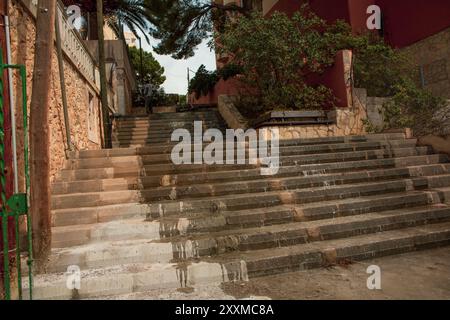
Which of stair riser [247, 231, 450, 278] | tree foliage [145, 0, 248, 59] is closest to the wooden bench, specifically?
stair riser [247, 231, 450, 278]

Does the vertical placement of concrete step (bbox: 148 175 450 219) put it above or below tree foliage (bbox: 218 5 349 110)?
below

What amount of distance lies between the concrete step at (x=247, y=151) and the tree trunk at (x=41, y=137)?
256cm

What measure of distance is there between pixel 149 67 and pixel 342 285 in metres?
36.9

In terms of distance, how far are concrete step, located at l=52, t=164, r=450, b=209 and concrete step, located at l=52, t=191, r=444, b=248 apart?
1.78ft

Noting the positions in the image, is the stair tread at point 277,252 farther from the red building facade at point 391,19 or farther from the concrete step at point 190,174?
the red building facade at point 391,19

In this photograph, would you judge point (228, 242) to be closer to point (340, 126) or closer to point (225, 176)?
point (225, 176)

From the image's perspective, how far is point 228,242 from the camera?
4.41 meters

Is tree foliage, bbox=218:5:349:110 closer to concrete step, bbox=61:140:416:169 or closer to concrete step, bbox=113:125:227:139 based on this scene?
concrete step, bbox=113:125:227:139

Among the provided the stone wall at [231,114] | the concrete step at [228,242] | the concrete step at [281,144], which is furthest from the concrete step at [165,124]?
the concrete step at [228,242]

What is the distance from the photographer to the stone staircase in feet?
13.0

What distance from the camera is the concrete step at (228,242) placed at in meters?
4.09

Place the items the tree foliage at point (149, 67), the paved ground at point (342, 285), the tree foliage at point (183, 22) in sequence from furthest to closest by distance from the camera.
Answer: the tree foliage at point (149, 67) < the tree foliage at point (183, 22) < the paved ground at point (342, 285)

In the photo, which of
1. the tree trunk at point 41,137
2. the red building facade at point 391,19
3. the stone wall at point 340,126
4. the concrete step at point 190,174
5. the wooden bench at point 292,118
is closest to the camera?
the tree trunk at point 41,137

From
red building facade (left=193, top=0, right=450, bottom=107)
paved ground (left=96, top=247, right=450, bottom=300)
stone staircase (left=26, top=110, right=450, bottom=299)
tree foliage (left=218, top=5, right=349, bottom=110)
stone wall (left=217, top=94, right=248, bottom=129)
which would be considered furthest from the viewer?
stone wall (left=217, top=94, right=248, bottom=129)
